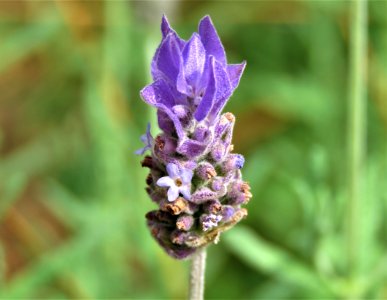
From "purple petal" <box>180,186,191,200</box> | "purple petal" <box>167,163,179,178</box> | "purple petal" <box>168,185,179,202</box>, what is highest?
"purple petal" <box>167,163,179,178</box>

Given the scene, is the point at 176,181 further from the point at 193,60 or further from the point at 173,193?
the point at 193,60

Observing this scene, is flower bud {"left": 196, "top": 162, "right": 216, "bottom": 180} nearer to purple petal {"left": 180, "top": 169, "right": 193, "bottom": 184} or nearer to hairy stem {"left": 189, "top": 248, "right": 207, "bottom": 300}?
purple petal {"left": 180, "top": 169, "right": 193, "bottom": 184}

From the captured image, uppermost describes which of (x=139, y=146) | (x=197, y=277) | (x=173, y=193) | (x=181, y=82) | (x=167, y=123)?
(x=181, y=82)

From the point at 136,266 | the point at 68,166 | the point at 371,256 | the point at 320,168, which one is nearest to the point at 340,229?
the point at 371,256

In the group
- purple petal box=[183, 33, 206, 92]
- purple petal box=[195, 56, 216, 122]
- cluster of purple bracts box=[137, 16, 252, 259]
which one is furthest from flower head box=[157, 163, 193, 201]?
purple petal box=[183, 33, 206, 92]

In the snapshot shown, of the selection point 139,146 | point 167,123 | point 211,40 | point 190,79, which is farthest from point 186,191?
point 139,146

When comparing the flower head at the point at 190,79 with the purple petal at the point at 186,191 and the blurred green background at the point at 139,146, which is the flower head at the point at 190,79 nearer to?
the purple petal at the point at 186,191
